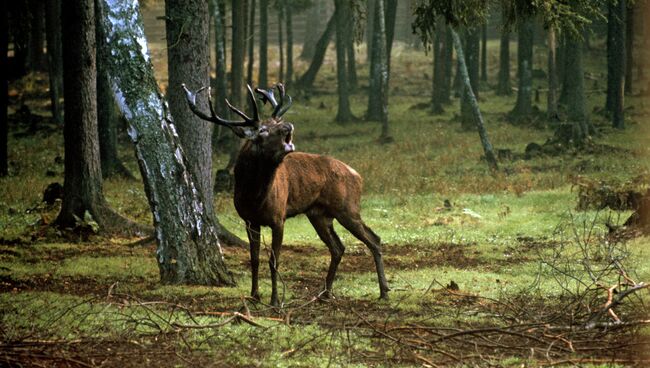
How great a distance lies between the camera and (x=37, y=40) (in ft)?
157

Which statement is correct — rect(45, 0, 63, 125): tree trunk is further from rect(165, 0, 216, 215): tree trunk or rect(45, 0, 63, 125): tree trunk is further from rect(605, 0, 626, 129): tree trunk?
rect(165, 0, 216, 215): tree trunk

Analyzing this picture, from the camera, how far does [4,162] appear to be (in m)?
25.6

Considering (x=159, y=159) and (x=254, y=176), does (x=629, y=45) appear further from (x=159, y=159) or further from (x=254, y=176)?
(x=254, y=176)

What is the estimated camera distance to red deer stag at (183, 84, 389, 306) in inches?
448

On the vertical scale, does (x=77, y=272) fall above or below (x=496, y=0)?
below

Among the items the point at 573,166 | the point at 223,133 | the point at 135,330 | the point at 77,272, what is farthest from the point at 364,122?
the point at 135,330

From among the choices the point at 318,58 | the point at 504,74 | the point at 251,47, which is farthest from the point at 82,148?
the point at 504,74

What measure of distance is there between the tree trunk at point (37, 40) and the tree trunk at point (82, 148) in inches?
992

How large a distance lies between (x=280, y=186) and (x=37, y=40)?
38.7 meters

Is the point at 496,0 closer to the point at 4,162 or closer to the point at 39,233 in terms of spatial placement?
the point at 39,233

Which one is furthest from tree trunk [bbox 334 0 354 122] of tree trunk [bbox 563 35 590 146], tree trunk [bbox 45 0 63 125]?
tree trunk [bbox 45 0 63 125]

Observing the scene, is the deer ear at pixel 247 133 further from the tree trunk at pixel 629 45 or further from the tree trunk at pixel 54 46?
the tree trunk at pixel 629 45

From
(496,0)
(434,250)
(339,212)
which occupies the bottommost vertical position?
(434,250)

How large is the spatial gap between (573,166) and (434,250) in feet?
40.3
